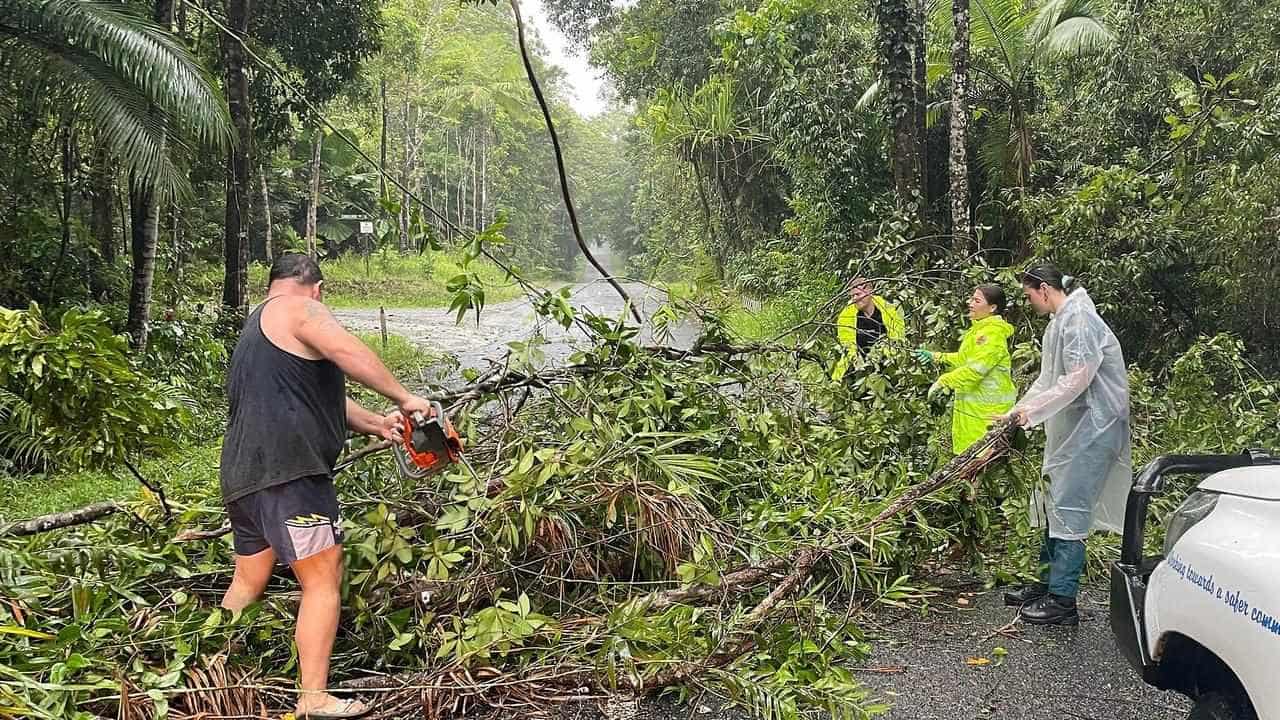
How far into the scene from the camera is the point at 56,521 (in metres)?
3.98

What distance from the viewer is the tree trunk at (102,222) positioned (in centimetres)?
1210

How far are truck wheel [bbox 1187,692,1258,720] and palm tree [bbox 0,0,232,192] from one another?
31.3 feet

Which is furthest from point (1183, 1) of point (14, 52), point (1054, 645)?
point (14, 52)

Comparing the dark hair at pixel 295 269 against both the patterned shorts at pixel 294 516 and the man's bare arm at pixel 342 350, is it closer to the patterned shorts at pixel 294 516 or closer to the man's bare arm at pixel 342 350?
the man's bare arm at pixel 342 350

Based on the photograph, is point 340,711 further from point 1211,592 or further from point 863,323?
point 863,323

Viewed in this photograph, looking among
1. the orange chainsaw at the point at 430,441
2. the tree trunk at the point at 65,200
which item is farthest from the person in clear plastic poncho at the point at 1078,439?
the tree trunk at the point at 65,200

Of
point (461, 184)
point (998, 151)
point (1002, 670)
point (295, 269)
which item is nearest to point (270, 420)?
point (295, 269)

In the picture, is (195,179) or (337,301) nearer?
(195,179)

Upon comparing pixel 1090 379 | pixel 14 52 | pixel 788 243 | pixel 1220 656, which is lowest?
pixel 1220 656

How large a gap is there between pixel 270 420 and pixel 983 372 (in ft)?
12.3

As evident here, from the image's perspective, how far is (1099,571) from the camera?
4910 millimetres

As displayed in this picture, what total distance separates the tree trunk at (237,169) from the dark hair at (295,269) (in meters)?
9.24

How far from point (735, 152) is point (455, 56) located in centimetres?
1714

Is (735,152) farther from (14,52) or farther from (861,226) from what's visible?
(14,52)
